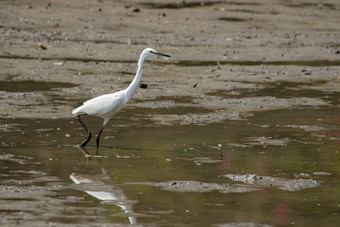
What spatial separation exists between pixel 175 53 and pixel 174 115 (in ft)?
22.8

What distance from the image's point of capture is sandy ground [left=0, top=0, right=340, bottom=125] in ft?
50.6

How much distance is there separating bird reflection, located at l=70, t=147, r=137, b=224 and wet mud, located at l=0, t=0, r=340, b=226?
0.07 feet

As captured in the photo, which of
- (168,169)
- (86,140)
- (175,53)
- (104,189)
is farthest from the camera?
(175,53)

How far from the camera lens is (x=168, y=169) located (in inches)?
411

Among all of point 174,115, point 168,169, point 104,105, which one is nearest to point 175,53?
point 174,115

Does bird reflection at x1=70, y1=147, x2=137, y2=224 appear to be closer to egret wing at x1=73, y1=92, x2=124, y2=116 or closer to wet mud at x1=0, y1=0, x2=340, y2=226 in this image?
wet mud at x1=0, y1=0, x2=340, y2=226

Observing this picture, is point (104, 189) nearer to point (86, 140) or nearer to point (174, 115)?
point (86, 140)

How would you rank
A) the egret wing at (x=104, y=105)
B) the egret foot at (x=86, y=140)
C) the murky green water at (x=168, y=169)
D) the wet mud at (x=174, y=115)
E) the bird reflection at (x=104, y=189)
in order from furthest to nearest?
1. the egret wing at (x=104, y=105)
2. the egret foot at (x=86, y=140)
3. the wet mud at (x=174, y=115)
4. the bird reflection at (x=104, y=189)
5. the murky green water at (x=168, y=169)

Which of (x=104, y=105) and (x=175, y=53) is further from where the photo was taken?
(x=175, y=53)

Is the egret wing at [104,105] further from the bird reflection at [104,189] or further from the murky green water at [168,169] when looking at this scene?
the bird reflection at [104,189]

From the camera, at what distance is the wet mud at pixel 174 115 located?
28.8 feet

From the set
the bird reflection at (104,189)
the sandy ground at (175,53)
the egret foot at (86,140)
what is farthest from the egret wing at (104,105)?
the sandy ground at (175,53)

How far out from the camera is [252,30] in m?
25.0

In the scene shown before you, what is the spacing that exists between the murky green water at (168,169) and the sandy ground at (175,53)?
1041mm
